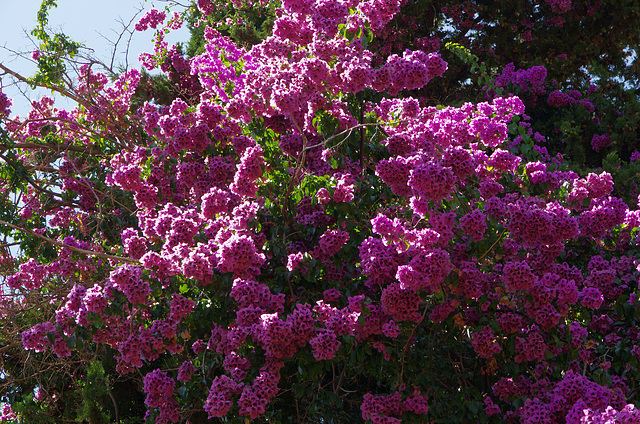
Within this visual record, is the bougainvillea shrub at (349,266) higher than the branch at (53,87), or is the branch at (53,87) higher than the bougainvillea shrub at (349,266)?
the branch at (53,87)

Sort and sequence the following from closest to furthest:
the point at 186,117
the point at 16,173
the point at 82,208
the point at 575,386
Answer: the point at 575,386
the point at 186,117
the point at 16,173
the point at 82,208

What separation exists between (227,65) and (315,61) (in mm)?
1392

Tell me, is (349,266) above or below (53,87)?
below

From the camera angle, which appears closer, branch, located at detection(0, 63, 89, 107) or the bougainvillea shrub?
the bougainvillea shrub

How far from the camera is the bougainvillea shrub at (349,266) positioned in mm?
3162

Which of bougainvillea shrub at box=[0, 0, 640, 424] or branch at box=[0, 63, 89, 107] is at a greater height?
branch at box=[0, 63, 89, 107]

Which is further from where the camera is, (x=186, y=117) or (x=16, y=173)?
(x=16, y=173)

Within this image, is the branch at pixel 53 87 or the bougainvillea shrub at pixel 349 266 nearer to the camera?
the bougainvillea shrub at pixel 349 266

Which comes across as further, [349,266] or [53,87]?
[53,87]

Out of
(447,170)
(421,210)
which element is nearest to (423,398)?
(421,210)

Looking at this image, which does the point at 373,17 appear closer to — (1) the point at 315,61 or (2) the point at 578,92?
(1) the point at 315,61

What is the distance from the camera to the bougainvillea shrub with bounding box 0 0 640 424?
10.4ft

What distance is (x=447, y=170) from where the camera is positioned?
3.12 metres

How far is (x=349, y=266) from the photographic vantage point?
11.7 ft
